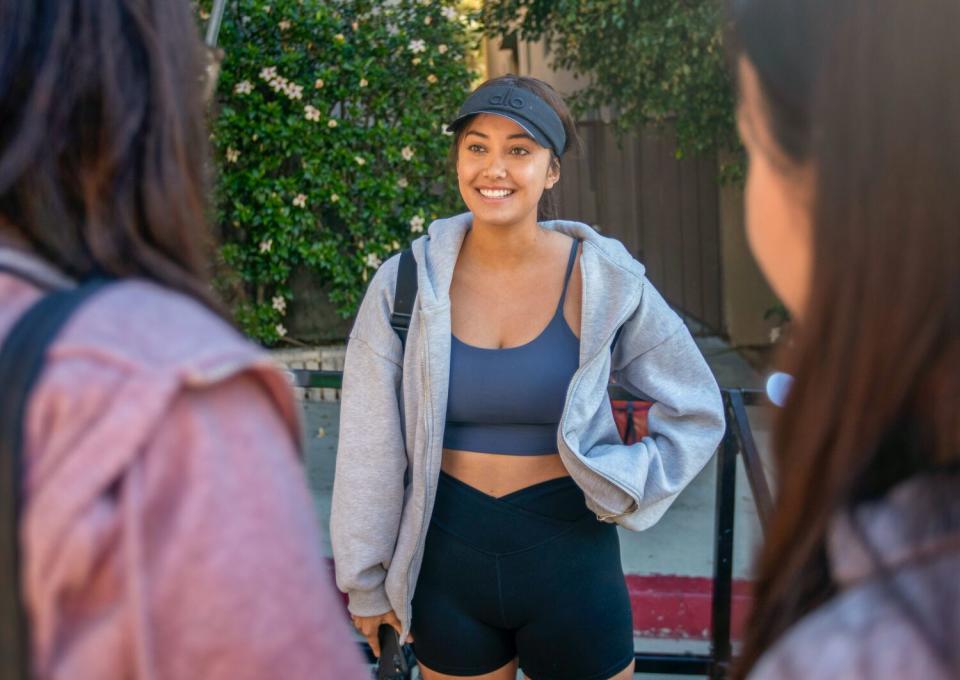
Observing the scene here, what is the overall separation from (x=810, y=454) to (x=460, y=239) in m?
1.77

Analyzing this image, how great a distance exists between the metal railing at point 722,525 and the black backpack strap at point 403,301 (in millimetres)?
530

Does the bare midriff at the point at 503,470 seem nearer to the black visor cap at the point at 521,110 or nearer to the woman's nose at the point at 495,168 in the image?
the woman's nose at the point at 495,168

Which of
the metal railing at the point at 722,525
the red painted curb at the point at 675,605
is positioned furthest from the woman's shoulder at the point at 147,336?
the red painted curb at the point at 675,605

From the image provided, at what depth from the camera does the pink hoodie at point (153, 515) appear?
0.81m

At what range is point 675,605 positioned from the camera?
465 cm

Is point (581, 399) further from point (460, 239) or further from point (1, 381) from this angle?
point (1, 381)

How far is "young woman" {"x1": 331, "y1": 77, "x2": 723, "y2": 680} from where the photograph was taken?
7.88ft

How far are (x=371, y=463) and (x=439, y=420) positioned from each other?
0.21 meters

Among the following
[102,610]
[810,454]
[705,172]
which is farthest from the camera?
[705,172]

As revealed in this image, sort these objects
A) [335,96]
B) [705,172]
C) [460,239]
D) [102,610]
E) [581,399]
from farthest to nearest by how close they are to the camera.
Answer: [705,172] → [335,96] → [460,239] → [581,399] → [102,610]

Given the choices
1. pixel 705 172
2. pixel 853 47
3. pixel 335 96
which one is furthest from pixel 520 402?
pixel 705 172

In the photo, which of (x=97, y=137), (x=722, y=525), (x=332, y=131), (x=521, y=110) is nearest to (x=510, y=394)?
(x=521, y=110)

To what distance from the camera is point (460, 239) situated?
2.66 metres

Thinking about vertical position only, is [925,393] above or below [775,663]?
above
